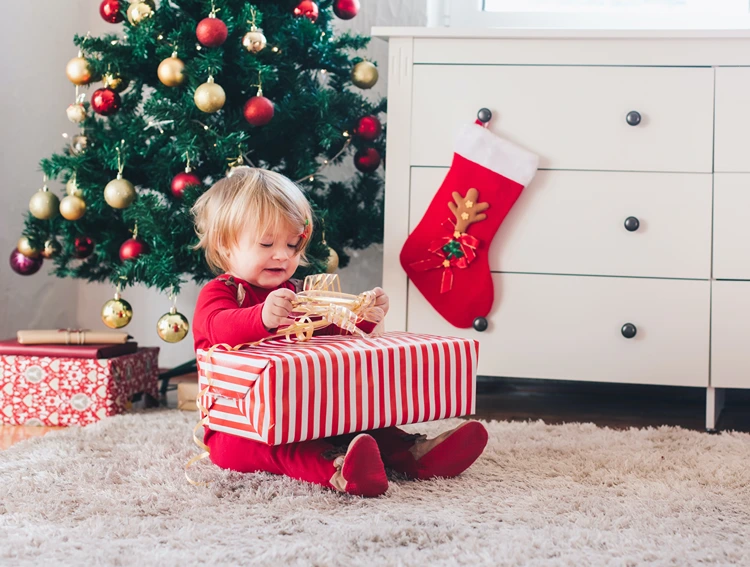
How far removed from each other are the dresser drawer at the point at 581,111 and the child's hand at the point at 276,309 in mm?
675

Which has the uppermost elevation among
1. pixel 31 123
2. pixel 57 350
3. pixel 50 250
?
pixel 31 123

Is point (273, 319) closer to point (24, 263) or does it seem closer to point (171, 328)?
point (171, 328)

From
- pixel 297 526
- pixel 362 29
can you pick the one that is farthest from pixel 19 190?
pixel 297 526

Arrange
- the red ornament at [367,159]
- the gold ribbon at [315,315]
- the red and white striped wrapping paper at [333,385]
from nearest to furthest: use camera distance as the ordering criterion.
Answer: the red and white striped wrapping paper at [333,385] → the gold ribbon at [315,315] → the red ornament at [367,159]

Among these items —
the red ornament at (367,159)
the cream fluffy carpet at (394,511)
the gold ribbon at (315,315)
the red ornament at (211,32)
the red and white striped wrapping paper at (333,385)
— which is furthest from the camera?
the red ornament at (367,159)

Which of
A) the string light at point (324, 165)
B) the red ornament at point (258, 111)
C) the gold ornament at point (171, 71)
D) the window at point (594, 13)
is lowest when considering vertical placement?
the string light at point (324, 165)

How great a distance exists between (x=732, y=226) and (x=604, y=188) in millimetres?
265

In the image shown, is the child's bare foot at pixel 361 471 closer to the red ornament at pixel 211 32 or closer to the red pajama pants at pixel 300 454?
the red pajama pants at pixel 300 454

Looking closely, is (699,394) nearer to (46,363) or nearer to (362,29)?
(362,29)

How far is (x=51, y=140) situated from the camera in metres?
2.18

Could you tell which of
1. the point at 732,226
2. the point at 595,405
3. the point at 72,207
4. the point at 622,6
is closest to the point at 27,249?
the point at 72,207

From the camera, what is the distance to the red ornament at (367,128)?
5.83 feet

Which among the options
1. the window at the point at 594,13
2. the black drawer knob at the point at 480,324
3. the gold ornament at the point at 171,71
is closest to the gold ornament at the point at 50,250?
the gold ornament at the point at 171,71

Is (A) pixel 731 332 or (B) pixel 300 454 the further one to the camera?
(A) pixel 731 332
